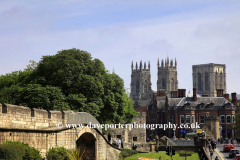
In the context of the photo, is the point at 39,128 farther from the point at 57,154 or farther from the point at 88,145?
the point at 88,145

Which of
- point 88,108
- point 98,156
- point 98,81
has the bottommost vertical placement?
point 98,156

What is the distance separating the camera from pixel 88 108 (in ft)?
125

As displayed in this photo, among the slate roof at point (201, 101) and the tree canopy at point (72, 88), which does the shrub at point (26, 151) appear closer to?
the tree canopy at point (72, 88)

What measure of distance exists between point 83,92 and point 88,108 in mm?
2182

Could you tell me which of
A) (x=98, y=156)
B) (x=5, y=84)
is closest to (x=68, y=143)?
(x=98, y=156)

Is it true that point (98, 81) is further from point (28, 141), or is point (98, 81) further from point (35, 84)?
point (28, 141)

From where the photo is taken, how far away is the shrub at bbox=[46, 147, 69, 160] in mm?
23494

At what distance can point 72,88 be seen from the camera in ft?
130

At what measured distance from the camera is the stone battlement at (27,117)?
Answer: 21.7 metres

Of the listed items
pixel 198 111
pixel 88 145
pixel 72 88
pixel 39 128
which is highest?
pixel 72 88

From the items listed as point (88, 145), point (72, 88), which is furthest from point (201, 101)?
point (88, 145)

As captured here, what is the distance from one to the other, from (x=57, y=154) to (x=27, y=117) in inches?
102

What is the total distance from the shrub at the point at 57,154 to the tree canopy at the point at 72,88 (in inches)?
454

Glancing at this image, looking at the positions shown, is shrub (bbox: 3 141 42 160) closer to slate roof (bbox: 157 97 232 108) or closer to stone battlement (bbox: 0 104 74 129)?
stone battlement (bbox: 0 104 74 129)
